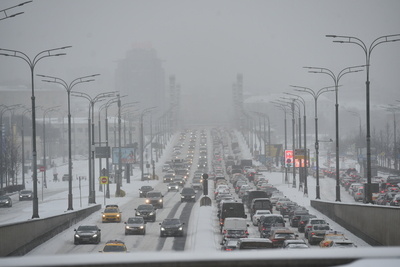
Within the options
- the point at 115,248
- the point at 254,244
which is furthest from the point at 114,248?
the point at 254,244

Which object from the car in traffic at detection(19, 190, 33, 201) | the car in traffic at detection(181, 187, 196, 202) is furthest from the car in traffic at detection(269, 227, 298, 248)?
the car in traffic at detection(19, 190, 33, 201)

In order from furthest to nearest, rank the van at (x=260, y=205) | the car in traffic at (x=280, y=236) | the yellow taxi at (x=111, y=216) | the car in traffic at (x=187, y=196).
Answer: the car in traffic at (x=187, y=196), the van at (x=260, y=205), the yellow taxi at (x=111, y=216), the car in traffic at (x=280, y=236)

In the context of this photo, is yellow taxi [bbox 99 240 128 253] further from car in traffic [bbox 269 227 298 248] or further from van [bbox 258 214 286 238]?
van [bbox 258 214 286 238]

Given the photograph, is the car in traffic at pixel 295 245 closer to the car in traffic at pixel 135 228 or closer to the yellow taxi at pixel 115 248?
the yellow taxi at pixel 115 248

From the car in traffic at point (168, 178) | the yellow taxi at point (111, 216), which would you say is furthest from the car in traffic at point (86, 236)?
the car in traffic at point (168, 178)

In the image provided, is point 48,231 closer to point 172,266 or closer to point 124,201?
point 172,266

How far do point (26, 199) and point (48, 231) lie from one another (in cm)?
4855

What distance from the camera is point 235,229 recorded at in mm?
43344

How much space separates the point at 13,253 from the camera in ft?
113

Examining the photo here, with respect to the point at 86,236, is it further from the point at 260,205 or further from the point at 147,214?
the point at 260,205

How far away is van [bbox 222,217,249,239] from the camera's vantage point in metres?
42.5

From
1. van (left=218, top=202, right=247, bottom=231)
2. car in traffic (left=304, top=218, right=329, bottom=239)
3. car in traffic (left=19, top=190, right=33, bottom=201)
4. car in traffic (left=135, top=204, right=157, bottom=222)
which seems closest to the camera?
car in traffic (left=304, top=218, right=329, bottom=239)

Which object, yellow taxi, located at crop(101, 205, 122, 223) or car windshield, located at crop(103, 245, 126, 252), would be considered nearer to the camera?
car windshield, located at crop(103, 245, 126, 252)

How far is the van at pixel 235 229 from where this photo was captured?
42531 millimetres
